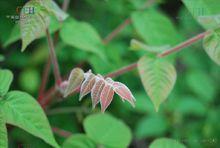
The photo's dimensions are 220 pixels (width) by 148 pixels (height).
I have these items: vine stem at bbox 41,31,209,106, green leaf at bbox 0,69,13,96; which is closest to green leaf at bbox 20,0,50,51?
green leaf at bbox 0,69,13,96

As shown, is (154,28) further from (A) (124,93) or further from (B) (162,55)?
(A) (124,93)

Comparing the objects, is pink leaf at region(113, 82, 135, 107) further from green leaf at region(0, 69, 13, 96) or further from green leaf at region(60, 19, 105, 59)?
green leaf at region(60, 19, 105, 59)

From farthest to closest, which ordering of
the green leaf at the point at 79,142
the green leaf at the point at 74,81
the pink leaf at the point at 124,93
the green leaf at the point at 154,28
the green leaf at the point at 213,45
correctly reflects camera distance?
the green leaf at the point at 154,28, the green leaf at the point at 79,142, the green leaf at the point at 213,45, the green leaf at the point at 74,81, the pink leaf at the point at 124,93

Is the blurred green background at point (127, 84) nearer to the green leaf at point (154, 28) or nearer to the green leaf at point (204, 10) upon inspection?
the green leaf at point (154, 28)

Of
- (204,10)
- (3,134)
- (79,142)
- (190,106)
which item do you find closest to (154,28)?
(204,10)

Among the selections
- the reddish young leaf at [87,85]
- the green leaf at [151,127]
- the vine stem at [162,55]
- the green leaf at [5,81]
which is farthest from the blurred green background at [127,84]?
the reddish young leaf at [87,85]

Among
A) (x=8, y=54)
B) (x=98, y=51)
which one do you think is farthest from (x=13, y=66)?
(x=98, y=51)
